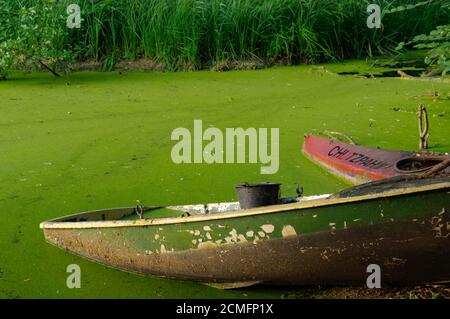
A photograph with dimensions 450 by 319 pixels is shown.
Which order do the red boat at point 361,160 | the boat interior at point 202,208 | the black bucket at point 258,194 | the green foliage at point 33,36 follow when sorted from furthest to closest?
the green foliage at point 33,36, the red boat at point 361,160, the black bucket at point 258,194, the boat interior at point 202,208

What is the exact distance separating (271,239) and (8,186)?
5.23 feet

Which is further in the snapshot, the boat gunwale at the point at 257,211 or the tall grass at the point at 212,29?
the tall grass at the point at 212,29

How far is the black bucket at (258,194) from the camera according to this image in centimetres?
301

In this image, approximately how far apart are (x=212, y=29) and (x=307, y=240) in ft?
13.7

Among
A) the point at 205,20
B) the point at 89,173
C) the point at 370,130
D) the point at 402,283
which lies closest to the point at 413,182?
the point at 402,283

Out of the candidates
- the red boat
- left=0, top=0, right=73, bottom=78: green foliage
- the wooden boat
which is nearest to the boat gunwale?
the wooden boat

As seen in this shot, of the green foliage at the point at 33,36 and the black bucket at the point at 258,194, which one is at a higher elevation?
the green foliage at the point at 33,36

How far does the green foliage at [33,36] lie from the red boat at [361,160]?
263 cm

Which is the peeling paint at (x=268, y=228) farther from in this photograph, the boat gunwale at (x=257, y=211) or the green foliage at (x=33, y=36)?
the green foliage at (x=33, y=36)

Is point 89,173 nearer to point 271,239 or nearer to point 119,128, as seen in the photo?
point 119,128

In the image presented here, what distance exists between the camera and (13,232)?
336cm

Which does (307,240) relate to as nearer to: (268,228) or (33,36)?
(268,228)

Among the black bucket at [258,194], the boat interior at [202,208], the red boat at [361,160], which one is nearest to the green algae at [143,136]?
the red boat at [361,160]

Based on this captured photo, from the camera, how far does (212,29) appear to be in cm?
668
